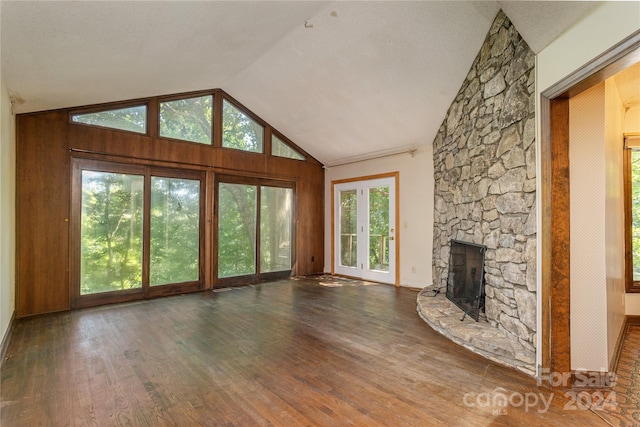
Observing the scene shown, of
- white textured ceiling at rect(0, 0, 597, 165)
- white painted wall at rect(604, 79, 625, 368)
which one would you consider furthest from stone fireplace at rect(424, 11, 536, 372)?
white painted wall at rect(604, 79, 625, 368)

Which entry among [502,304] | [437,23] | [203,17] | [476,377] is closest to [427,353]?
[476,377]

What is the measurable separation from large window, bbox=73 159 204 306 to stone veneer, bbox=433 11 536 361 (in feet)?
14.1

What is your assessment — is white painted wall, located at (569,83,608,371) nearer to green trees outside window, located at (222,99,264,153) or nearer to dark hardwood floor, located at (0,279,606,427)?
dark hardwood floor, located at (0,279,606,427)

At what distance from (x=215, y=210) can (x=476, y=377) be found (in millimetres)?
4707

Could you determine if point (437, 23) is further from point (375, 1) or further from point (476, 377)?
point (476, 377)

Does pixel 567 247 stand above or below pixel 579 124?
below

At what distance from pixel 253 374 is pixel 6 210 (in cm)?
319

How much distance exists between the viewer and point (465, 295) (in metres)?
3.70

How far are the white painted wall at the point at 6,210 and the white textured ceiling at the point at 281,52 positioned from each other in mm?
319

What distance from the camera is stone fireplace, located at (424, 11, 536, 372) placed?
2619 millimetres

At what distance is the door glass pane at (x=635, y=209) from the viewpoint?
3.87 m

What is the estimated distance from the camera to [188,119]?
5453mm

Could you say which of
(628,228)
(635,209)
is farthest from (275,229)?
(635,209)

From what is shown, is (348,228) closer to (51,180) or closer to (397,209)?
(397,209)
